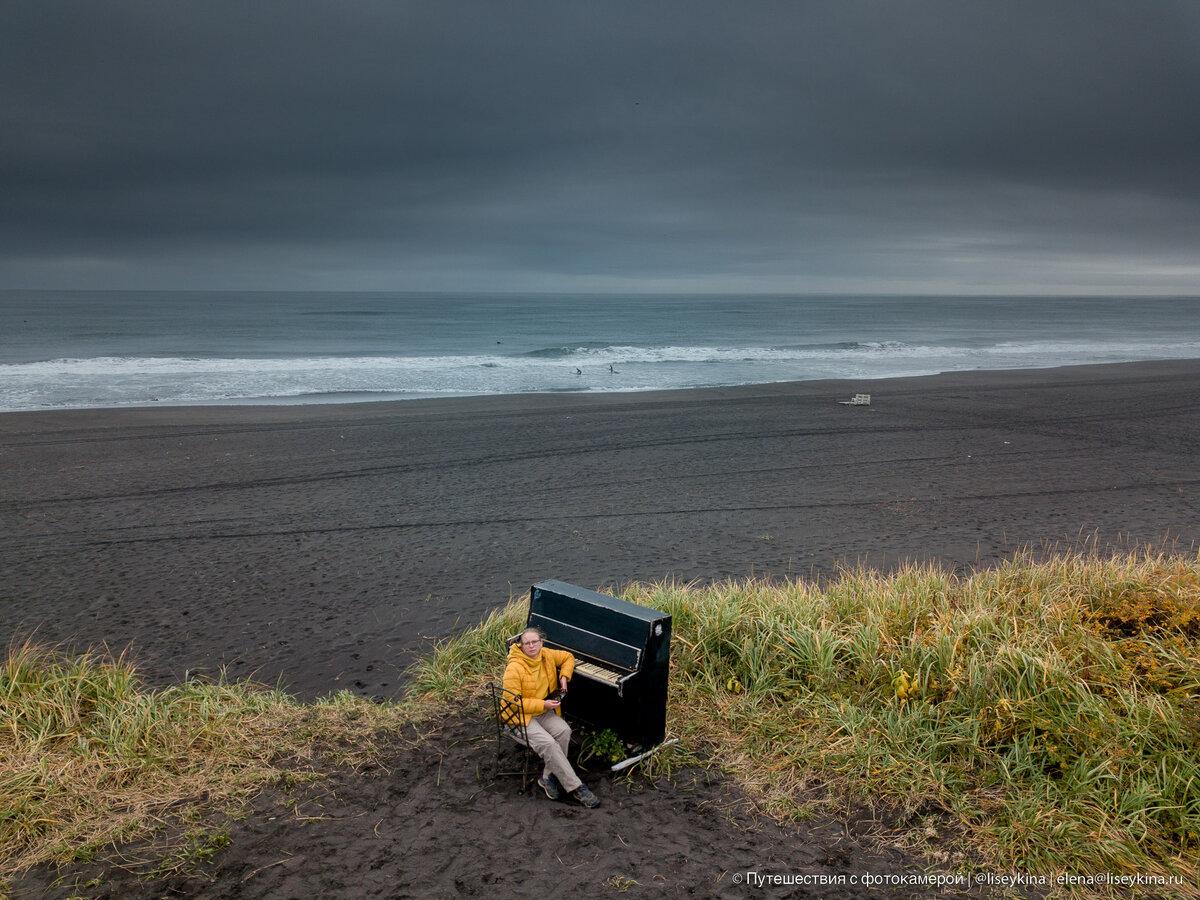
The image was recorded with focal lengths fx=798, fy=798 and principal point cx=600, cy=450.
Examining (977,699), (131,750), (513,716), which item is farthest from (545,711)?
(977,699)

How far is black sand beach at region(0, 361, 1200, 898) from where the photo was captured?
4465mm

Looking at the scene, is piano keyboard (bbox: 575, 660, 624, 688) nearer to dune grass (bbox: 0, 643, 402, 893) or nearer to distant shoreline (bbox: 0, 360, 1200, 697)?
dune grass (bbox: 0, 643, 402, 893)

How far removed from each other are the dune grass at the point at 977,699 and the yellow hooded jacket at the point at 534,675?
1184 mm

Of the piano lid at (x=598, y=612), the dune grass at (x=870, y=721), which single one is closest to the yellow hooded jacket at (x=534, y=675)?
the piano lid at (x=598, y=612)

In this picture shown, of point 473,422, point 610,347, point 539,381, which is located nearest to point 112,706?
point 473,422

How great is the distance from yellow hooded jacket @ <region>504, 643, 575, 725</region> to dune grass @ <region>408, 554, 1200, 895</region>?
3.89 feet

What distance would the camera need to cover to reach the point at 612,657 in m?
5.17

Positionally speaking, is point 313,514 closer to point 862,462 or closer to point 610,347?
point 862,462

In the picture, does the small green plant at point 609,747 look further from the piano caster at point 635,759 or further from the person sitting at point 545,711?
the person sitting at point 545,711

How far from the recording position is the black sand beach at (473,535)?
4.46 meters

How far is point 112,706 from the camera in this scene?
559cm

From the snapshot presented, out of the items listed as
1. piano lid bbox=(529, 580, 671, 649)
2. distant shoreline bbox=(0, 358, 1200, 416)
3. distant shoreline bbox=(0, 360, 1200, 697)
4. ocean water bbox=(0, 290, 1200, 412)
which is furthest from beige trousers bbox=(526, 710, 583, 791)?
ocean water bbox=(0, 290, 1200, 412)

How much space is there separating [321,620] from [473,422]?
12.2 m

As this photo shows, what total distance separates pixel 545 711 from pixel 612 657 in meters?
0.54
